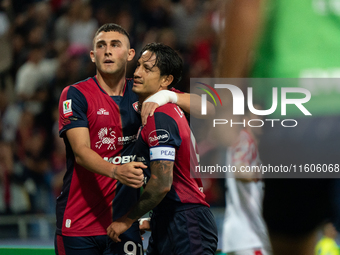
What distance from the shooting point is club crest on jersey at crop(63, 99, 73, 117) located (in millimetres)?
2868

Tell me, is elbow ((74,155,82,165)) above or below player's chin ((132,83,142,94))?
below

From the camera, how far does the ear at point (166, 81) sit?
3.00 metres

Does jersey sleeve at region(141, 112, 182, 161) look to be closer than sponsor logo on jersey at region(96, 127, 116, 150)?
Yes

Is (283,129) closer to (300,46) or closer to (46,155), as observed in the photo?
(300,46)

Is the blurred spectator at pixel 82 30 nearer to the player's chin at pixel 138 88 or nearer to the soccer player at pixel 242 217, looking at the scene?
the soccer player at pixel 242 217

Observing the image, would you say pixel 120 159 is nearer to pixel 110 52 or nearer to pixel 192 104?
pixel 192 104

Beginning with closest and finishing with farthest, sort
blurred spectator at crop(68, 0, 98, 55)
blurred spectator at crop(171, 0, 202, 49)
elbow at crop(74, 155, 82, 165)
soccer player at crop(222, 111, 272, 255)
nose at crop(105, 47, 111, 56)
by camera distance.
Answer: elbow at crop(74, 155, 82, 165), nose at crop(105, 47, 111, 56), soccer player at crop(222, 111, 272, 255), blurred spectator at crop(171, 0, 202, 49), blurred spectator at crop(68, 0, 98, 55)

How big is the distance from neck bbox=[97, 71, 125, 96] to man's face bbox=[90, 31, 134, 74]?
0.16 feet

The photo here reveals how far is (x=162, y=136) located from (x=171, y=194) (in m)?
0.40

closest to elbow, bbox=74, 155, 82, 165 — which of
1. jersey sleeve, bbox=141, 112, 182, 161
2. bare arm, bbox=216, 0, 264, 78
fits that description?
jersey sleeve, bbox=141, 112, 182, 161

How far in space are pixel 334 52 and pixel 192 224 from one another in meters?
1.66

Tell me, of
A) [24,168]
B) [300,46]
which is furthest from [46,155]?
[300,46]

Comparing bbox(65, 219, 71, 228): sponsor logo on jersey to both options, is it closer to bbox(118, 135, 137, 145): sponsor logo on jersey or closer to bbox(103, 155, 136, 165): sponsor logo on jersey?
bbox(103, 155, 136, 165): sponsor logo on jersey

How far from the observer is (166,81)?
3.02m
